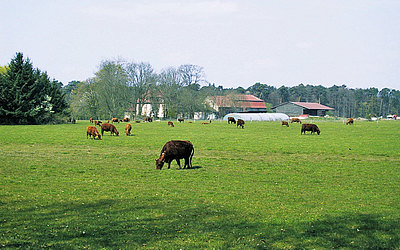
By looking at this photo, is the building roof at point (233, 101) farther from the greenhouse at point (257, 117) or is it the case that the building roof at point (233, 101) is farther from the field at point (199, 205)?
the field at point (199, 205)

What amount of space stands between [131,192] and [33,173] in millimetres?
5744

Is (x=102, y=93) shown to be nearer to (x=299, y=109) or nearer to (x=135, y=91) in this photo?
(x=135, y=91)

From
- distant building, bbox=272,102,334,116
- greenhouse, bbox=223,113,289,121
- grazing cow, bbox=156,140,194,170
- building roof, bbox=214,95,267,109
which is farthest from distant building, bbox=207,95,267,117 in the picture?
grazing cow, bbox=156,140,194,170

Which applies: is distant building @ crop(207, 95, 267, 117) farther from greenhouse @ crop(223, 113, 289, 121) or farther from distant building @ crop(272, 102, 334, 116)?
distant building @ crop(272, 102, 334, 116)

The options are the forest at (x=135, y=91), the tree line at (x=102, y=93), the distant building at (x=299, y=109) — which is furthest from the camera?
the distant building at (x=299, y=109)

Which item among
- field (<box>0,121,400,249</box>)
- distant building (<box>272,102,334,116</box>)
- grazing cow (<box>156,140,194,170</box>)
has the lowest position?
field (<box>0,121,400,249</box>)

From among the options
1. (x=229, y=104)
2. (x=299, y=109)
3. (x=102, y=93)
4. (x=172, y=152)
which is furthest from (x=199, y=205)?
(x=299, y=109)

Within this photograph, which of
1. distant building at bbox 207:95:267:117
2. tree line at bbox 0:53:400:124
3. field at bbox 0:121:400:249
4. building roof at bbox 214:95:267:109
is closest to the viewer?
field at bbox 0:121:400:249

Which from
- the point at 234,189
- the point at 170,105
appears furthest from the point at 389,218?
the point at 170,105

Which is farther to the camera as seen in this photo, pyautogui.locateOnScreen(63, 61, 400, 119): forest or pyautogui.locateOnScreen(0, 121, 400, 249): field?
pyautogui.locateOnScreen(63, 61, 400, 119): forest

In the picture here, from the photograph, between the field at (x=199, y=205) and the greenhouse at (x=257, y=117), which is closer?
the field at (x=199, y=205)

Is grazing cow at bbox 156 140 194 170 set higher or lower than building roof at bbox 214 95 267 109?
lower

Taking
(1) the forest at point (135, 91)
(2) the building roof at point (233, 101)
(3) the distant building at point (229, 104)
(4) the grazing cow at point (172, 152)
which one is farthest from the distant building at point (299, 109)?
(4) the grazing cow at point (172, 152)

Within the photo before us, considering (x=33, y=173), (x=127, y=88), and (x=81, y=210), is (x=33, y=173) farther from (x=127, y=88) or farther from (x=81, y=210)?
(x=127, y=88)
